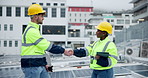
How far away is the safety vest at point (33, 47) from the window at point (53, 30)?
72.4 ft

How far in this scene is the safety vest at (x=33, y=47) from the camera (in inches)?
141

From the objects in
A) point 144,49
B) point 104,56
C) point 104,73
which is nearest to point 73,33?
point 144,49

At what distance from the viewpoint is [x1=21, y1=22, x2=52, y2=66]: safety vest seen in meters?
3.59

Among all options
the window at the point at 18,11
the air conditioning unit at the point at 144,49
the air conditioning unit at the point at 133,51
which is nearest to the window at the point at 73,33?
the window at the point at 18,11

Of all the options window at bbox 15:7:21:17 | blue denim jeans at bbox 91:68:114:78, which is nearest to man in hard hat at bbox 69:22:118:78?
blue denim jeans at bbox 91:68:114:78

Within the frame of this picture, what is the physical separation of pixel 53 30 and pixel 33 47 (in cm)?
2232

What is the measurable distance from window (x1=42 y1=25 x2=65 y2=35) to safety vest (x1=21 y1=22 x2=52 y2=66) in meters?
22.1

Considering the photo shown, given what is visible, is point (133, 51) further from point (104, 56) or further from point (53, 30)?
point (104, 56)

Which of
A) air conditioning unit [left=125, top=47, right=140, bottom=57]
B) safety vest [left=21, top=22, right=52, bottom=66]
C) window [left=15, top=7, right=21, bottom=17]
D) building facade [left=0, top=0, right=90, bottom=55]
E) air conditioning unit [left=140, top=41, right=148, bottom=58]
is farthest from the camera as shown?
window [left=15, top=7, right=21, bottom=17]

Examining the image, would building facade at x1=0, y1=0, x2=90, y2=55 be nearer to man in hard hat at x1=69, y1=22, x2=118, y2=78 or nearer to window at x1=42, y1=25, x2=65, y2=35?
window at x1=42, y1=25, x2=65, y2=35

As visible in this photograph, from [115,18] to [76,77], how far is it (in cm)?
7012

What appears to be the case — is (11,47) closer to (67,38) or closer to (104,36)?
(67,38)

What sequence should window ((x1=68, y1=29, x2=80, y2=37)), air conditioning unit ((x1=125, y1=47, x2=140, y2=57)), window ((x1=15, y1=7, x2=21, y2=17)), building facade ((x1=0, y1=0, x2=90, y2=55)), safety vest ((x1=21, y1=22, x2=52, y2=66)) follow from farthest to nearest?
window ((x1=68, y1=29, x2=80, y2=37)), window ((x1=15, y1=7, x2=21, y2=17)), building facade ((x1=0, y1=0, x2=90, y2=55)), air conditioning unit ((x1=125, y1=47, x2=140, y2=57)), safety vest ((x1=21, y1=22, x2=52, y2=66))

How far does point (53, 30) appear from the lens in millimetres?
25859
